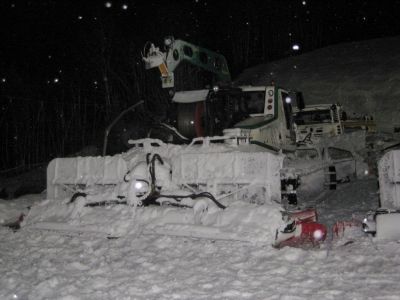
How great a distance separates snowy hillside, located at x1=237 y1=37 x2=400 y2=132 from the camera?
87.0ft

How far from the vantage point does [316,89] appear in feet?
95.4

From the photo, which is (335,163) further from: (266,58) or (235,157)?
(266,58)

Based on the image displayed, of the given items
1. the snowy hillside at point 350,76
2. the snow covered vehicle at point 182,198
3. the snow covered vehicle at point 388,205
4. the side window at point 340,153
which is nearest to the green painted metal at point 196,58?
the snow covered vehicle at point 182,198

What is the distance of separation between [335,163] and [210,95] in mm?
4061

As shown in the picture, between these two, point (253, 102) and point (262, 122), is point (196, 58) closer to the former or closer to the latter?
point (253, 102)

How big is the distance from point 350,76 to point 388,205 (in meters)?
24.4

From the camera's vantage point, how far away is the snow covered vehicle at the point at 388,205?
607cm

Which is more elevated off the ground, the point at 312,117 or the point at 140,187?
the point at 312,117

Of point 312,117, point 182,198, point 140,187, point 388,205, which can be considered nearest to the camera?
point 388,205

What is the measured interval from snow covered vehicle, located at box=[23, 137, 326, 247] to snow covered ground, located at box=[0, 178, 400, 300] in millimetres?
294

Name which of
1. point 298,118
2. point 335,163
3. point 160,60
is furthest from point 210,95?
point 298,118

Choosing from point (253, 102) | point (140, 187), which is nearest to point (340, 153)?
point (253, 102)

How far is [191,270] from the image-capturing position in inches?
216

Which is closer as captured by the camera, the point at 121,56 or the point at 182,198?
the point at 182,198
